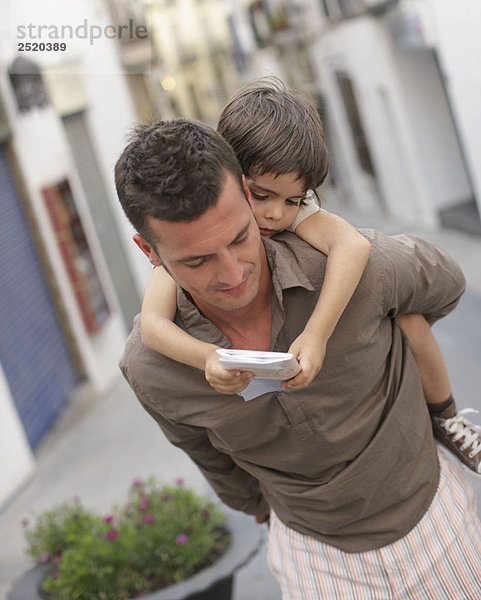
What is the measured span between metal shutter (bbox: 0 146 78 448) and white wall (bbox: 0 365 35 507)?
46 cm

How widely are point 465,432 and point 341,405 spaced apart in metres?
0.68

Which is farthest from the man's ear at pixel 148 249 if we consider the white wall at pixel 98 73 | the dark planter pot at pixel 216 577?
the white wall at pixel 98 73

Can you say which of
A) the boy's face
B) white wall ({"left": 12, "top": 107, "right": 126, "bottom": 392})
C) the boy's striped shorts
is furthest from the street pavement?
the boy's face

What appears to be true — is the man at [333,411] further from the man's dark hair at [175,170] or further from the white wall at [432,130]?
the white wall at [432,130]

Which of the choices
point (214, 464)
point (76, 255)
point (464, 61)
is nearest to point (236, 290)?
point (214, 464)

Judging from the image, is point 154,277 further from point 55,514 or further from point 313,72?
point 313,72

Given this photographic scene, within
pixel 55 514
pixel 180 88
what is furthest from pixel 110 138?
pixel 180 88

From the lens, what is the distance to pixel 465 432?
273 centimetres

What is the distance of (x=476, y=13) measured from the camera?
9.62 m

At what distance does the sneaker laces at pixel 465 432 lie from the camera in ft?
8.90

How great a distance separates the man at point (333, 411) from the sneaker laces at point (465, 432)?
0.20 m

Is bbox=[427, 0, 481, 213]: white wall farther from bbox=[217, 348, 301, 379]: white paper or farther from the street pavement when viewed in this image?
bbox=[217, 348, 301, 379]: white paper

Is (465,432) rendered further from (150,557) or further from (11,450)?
(11,450)

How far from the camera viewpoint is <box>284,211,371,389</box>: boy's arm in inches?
77.8
